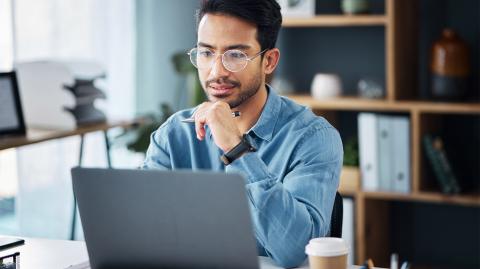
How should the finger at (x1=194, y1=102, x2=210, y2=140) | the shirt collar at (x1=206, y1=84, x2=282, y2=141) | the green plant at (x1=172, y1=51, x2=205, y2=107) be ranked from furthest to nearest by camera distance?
the green plant at (x1=172, y1=51, x2=205, y2=107) < the shirt collar at (x1=206, y1=84, x2=282, y2=141) < the finger at (x1=194, y1=102, x2=210, y2=140)

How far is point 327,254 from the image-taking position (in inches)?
68.0

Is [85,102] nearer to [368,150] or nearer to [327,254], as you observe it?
[368,150]

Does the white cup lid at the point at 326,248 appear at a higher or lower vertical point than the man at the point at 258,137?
lower

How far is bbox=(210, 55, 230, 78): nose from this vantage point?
7.05ft

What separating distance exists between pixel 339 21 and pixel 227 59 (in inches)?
76.4

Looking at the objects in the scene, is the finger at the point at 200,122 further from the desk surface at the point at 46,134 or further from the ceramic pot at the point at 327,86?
the ceramic pot at the point at 327,86

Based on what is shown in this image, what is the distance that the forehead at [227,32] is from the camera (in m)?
2.17

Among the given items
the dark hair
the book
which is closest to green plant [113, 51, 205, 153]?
the book

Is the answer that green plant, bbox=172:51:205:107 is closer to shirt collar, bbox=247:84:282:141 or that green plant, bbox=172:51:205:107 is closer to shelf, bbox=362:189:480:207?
shelf, bbox=362:189:480:207

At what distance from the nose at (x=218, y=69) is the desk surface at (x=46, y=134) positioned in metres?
1.43

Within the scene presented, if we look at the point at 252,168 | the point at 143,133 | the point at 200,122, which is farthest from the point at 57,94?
the point at 252,168

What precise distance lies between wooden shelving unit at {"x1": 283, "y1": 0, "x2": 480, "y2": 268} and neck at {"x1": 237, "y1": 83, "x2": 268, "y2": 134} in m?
1.76

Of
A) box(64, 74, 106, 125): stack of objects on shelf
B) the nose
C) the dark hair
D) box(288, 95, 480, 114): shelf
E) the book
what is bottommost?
the book

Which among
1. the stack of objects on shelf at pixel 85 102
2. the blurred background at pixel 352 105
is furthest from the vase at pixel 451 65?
the stack of objects on shelf at pixel 85 102
